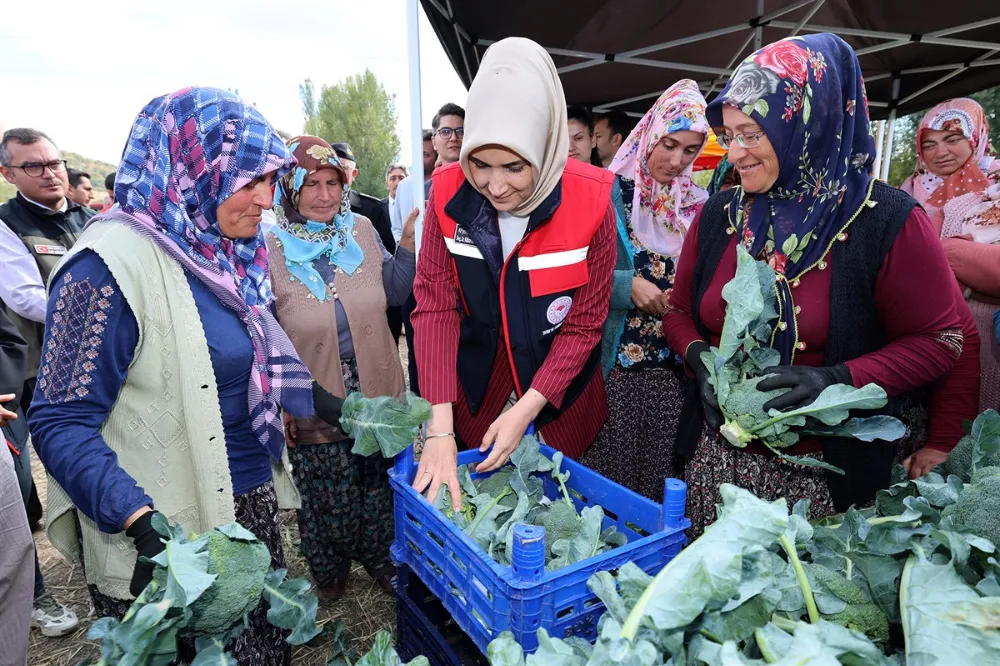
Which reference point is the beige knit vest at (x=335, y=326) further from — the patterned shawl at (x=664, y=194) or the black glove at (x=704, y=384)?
the black glove at (x=704, y=384)

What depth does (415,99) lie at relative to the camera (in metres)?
2.45

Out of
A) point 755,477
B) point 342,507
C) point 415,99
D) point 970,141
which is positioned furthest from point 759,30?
point 342,507

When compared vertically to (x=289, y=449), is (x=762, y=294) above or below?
above

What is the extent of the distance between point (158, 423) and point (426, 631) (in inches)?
29.0

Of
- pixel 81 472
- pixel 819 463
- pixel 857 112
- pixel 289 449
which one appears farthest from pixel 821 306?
pixel 289 449

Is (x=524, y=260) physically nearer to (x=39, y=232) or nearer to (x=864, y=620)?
(x=864, y=620)

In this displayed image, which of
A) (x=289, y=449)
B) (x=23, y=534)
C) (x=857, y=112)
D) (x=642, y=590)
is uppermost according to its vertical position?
(x=857, y=112)

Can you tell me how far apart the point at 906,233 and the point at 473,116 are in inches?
Answer: 41.1

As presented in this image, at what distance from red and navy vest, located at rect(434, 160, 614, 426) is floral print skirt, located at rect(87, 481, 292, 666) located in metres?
0.75

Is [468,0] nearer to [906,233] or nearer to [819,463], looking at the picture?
[906,233]

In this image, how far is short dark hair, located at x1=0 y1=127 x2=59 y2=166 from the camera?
3195 millimetres

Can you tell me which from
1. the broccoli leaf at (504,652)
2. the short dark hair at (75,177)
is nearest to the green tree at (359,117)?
the short dark hair at (75,177)

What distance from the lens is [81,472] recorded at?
106 centimetres

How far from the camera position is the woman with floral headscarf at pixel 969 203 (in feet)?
6.29
